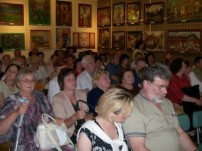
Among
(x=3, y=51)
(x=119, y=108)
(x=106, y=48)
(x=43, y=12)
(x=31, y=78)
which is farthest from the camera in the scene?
(x=106, y=48)

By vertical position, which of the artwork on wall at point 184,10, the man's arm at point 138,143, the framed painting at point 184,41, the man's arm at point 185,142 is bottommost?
the man's arm at point 185,142

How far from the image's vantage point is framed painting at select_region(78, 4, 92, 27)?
42.7ft

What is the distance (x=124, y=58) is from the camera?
32.0 feet

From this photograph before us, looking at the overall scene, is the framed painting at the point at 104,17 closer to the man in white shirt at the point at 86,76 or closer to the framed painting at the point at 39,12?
the framed painting at the point at 39,12

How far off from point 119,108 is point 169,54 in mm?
7534

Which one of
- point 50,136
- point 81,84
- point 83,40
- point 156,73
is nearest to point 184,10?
point 83,40

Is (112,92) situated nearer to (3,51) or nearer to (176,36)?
(176,36)

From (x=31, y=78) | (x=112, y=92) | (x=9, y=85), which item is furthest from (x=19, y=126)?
(x=9, y=85)

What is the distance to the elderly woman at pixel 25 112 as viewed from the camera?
10.9 feet

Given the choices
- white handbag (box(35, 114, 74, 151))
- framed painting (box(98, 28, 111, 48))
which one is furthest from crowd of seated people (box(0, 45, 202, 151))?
framed painting (box(98, 28, 111, 48))

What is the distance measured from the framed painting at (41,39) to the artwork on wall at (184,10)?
4845 mm

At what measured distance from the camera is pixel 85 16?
13.2m

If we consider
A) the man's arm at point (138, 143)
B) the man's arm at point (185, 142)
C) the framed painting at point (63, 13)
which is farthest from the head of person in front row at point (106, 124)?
the framed painting at point (63, 13)

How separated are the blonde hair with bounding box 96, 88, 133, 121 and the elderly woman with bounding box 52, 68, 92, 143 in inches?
38.7
